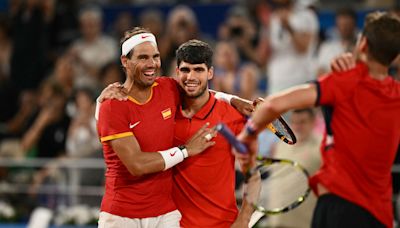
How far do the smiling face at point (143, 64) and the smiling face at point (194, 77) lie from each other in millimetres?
209

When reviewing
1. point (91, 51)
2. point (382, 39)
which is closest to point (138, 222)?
point (382, 39)

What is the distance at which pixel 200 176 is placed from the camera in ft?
23.6

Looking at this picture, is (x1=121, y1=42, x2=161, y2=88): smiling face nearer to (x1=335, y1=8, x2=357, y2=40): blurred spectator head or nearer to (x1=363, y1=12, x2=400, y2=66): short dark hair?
(x1=363, y1=12, x2=400, y2=66): short dark hair

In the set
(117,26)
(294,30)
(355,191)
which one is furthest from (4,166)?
(355,191)

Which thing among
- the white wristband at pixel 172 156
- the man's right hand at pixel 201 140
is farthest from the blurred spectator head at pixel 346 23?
the white wristband at pixel 172 156

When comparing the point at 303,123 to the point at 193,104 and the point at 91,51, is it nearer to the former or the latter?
Answer: the point at 193,104

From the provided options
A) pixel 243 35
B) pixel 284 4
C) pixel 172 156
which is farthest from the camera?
pixel 243 35

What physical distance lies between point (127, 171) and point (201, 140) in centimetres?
60

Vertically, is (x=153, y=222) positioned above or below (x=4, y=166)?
above

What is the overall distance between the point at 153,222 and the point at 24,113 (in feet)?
27.0

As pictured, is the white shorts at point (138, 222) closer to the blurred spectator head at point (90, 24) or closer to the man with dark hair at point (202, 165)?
the man with dark hair at point (202, 165)

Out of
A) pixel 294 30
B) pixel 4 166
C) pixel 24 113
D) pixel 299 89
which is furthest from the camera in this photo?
pixel 24 113

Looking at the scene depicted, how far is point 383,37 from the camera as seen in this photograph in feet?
20.4

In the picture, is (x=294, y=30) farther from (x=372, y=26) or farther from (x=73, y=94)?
(x=372, y=26)
